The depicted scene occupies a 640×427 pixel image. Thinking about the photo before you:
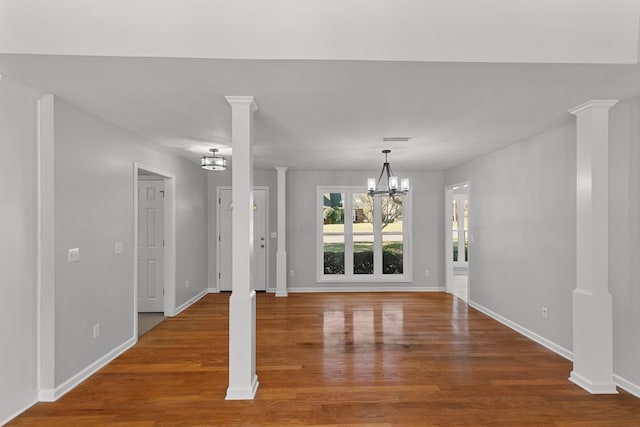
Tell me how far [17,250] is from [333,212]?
16.4ft

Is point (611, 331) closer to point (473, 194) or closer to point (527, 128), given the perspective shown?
point (527, 128)

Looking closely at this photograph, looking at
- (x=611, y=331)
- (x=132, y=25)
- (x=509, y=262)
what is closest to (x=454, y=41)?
(x=132, y=25)

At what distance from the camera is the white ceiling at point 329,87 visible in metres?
2.10

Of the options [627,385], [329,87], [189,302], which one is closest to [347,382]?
[627,385]

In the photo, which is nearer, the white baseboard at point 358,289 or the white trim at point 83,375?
the white trim at point 83,375

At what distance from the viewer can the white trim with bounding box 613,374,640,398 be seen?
9.02 ft

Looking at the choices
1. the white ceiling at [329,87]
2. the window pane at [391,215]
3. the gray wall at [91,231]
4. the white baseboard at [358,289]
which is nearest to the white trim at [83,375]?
the gray wall at [91,231]

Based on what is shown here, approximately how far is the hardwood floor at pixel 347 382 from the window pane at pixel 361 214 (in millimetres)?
2407

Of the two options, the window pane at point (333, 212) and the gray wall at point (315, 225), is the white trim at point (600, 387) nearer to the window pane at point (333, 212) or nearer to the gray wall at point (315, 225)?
the gray wall at point (315, 225)

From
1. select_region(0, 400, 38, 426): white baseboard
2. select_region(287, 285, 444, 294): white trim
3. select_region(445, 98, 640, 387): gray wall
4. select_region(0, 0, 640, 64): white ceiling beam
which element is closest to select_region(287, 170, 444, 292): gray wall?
select_region(287, 285, 444, 294): white trim

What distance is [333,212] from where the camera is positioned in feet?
22.4

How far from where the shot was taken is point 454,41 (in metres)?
2.10

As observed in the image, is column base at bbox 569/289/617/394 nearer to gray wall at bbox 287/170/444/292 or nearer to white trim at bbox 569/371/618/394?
white trim at bbox 569/371/618/394

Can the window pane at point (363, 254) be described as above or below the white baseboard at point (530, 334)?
above
